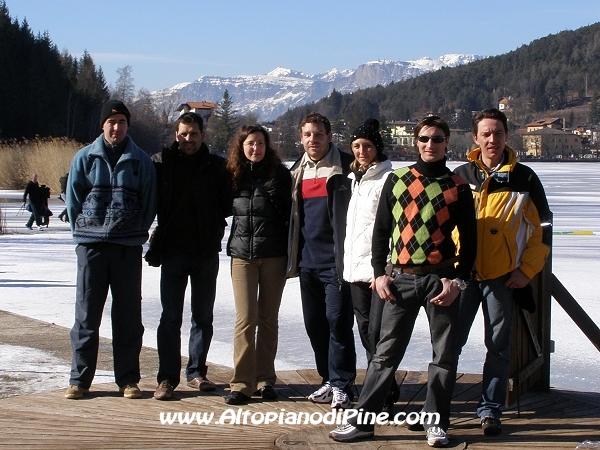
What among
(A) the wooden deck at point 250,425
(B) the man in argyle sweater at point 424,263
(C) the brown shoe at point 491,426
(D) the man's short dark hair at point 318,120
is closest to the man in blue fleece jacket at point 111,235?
(A) the wooden deck at point 250,425

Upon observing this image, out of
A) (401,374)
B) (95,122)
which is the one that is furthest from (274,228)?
(95,122)

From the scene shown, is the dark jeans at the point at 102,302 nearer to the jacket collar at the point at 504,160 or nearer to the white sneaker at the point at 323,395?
the white sneaker at the point at 323,395

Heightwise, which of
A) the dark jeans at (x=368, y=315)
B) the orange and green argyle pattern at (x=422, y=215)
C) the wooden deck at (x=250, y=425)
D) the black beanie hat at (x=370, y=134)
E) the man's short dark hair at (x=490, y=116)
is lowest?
the wooden deck at (x=250, y=425)

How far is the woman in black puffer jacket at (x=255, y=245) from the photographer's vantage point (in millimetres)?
4906

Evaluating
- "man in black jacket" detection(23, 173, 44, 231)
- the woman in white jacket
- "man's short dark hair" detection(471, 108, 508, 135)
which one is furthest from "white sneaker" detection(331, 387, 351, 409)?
"man in black jacket" detection(23, 173, 44, 231)

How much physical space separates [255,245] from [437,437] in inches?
62.0

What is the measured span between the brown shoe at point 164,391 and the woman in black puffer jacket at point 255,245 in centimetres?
37

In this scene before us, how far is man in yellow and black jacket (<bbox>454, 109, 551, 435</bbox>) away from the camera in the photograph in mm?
4262

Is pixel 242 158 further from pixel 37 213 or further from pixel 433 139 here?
pixel 37 213

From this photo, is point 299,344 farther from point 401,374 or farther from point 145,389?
point 145,389

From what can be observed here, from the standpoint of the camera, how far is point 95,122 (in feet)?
276

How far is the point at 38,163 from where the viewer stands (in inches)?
1420

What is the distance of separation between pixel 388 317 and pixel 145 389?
6.04 feet

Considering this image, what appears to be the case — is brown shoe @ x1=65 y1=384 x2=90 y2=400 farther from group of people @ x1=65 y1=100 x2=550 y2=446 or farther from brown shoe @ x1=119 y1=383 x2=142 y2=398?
brown shoe @ x1=119 y1=383 x2=142 y2=398
